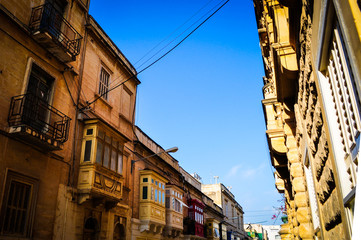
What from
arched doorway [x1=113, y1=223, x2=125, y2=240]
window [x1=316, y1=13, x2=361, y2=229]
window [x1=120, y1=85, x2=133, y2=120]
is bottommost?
arched doorway [x1=113, y1=223, x2=125, y2=240]

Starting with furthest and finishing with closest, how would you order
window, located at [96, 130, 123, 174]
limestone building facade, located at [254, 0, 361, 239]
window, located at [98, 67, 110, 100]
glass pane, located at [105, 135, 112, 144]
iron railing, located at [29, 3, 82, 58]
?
window, located at [98, 67, 110, 100]
glass pane, located at [105, 135, 112, 144]
window, located at [96, 130, 123, 174]
iron railing, located at [29, 3, 82, 58]
limestone building facade, located at [254, 0, 361, 239]

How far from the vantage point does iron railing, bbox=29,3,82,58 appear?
36.9 ft

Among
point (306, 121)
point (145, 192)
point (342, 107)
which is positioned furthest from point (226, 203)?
point (342, 107)

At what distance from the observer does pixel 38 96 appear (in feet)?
36.4

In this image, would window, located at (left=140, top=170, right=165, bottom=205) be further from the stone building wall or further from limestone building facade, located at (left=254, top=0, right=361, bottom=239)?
limestone building facade, located at (left=254, top=0, right=361, bottom=239)

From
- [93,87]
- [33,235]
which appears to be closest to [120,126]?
[93,87]

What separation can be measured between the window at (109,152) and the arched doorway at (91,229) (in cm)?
253

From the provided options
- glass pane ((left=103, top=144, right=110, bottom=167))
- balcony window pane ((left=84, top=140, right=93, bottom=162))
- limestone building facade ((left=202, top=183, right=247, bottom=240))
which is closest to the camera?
balcony window pane ((left=84, top=140, right=93, bottom=162))

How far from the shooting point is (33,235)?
10.0 metres

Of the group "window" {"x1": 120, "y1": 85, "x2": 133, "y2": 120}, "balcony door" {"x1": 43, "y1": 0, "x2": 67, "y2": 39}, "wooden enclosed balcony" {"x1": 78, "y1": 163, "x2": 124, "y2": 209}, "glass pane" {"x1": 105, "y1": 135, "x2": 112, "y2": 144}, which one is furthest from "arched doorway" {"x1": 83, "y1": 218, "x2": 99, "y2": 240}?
"balcony door" {"x1": 43, "y1": 0, "x2": 67, "y2": 39}

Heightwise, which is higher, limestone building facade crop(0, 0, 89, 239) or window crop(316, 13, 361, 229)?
limestone building facade crop(0, 0, 89, 239)

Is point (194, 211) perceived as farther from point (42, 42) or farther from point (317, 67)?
point (317, 67)

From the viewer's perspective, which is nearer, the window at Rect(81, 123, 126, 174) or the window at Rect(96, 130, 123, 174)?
the window at Rect(81, 123, 126, 174)

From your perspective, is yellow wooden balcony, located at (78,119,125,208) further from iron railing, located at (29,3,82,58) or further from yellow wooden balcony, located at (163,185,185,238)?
yellow wooden balcony, located at (163,185,185,238)
